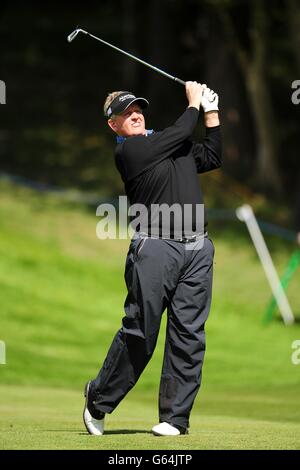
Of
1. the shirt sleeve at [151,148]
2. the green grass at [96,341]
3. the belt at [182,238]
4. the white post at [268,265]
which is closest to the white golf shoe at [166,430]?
the green grass at [96,341]

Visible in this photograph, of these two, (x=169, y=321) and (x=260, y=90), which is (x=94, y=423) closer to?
(x=169, y=321)

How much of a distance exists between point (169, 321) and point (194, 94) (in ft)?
4.65

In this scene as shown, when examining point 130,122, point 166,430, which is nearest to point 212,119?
point 130,122

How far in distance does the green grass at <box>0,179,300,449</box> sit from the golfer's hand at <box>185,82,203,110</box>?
2.04m

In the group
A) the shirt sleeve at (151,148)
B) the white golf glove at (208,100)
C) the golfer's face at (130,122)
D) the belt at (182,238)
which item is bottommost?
the belt at (182,238)

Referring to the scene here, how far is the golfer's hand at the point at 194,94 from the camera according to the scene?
8.47 metres

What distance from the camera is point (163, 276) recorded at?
325 inches

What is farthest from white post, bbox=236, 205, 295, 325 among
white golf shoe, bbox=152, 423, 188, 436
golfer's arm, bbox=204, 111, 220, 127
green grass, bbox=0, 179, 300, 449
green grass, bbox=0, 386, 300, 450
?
white golf shoe, bbox=152, 423, 188, 436

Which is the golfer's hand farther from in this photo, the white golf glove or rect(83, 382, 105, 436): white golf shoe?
rect(83, 382, 105, 436): white golf shoe

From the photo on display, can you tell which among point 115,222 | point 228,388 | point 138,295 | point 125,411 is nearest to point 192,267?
point 138,295

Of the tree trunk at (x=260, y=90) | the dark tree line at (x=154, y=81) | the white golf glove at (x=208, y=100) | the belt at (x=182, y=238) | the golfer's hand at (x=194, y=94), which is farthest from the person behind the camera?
the dark tree line at (x=154, y=81)

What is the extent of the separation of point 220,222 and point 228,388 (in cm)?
1153

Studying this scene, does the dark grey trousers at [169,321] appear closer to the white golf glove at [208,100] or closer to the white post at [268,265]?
the white golf glove at [208,100]

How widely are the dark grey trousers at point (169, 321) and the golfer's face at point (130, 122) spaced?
705 millimetres
